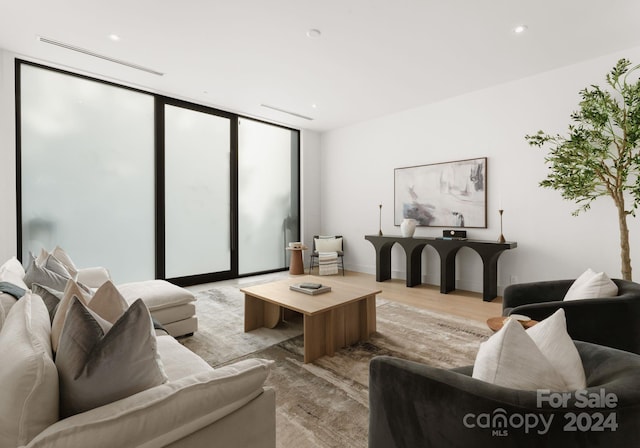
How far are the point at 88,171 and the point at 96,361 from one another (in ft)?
13.3

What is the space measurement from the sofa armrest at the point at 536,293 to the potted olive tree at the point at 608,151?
46.9 inches

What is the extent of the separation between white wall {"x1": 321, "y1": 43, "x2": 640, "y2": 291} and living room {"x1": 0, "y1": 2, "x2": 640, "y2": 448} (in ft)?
0.04

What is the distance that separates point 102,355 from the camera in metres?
0.92

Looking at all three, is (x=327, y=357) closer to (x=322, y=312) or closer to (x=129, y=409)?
(x=322, y=312)

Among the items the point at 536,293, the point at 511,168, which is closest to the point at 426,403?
the point at 536,293

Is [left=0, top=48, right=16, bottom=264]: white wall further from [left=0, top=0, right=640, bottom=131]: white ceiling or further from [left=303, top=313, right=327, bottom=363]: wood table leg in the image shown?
[left=303, top=313, right=327, bottom=363]: wood table leg

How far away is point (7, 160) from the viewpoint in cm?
350

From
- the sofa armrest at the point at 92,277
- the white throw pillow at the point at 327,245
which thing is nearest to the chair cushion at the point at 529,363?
the sofa armrest at the point at 92,277

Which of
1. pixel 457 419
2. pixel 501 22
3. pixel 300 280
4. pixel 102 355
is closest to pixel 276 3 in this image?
pixel 501 22

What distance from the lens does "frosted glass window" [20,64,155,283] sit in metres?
3.75

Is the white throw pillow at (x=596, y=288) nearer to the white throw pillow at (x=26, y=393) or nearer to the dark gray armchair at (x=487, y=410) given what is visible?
the dark gray armchair at (x=487, y=410)

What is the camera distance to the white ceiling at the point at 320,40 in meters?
2.76

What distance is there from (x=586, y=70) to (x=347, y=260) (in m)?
4.55

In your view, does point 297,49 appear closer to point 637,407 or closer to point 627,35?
point 627,35
